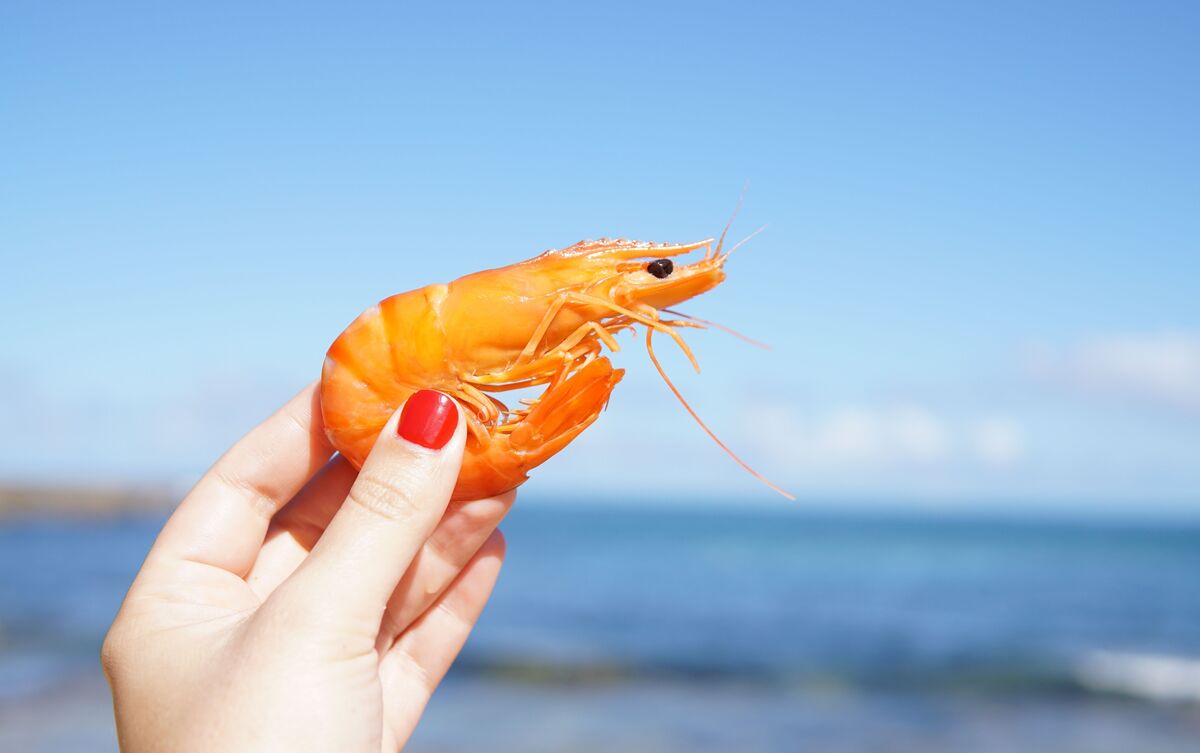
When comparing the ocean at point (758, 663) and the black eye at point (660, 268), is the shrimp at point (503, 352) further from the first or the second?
the ocean at point (758, 663)

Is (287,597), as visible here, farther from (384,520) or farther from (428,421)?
(428,421)

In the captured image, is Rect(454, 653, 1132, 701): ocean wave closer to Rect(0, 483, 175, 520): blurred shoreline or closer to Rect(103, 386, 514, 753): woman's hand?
Rect(103, 386, 514, 753): woman's hand

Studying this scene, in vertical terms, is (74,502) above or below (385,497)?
below

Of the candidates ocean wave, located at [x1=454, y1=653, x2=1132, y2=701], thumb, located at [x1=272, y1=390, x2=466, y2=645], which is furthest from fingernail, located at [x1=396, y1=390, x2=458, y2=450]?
ocean wave, located at [x1=454, y1=653, x2=1132, y2=701]

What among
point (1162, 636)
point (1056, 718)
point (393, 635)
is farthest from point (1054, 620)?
point (393, 635)

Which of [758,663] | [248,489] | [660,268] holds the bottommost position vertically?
[758,663]

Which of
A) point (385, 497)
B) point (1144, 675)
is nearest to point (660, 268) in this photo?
point (385, 497)
